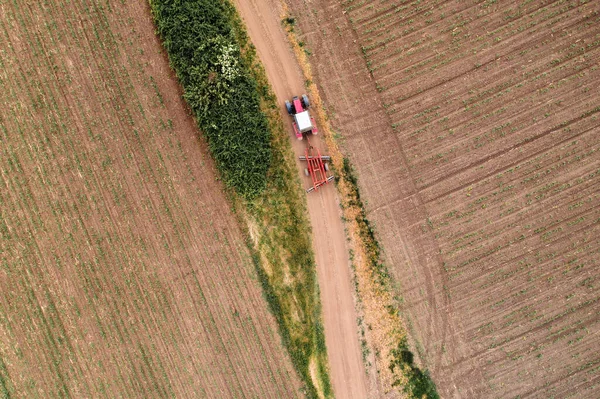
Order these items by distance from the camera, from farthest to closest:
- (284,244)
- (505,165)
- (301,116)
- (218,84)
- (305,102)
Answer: (505,165) < (284,244) < (305,102) < (301,116) < (218,84)

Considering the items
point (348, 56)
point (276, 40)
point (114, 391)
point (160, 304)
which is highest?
point (276, 40)

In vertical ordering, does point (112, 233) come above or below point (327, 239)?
above

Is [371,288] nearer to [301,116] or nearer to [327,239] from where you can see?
[327,239]

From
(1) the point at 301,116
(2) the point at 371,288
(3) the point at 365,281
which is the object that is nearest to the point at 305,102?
(1) the point at 301,116

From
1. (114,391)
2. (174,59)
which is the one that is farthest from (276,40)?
(114,391)

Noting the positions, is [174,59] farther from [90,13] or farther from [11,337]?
[11,337]

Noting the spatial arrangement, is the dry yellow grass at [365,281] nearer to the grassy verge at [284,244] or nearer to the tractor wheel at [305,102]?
the tractor wheel at [305,102]

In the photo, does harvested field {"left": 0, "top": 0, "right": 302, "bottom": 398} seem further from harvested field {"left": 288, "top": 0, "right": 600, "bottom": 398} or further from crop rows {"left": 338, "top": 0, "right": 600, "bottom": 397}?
crop rows {"left": 338, "top": 0, "right": 600, "bottom": 397}

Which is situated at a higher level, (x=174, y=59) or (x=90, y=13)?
(x=90, y=13)
